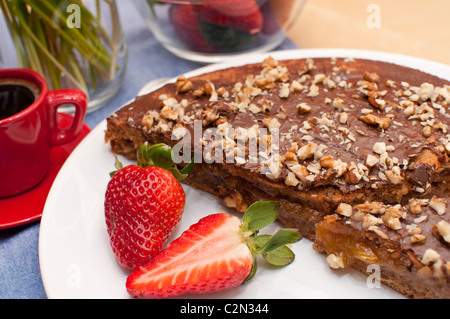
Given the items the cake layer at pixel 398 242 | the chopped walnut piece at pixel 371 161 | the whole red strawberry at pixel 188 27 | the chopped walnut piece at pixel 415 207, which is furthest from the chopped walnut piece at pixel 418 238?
the whole red strawberry at pixel 188 27

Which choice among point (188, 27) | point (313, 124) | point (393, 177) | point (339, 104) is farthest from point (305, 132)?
point (188, 27)

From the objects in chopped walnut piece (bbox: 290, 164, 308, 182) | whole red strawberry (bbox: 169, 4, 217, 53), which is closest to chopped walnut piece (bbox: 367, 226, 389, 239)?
chopped walnut piece (bbox: 290, 164, 308, 182)

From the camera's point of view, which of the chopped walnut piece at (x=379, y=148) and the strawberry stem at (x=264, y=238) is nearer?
the strawberry stem at (x=264, y=238)

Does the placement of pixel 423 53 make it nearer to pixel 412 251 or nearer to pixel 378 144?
pixel 378 144

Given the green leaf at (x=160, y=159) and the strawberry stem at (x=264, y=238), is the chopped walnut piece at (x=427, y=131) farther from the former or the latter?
the green leaf at (x=160, y=159)

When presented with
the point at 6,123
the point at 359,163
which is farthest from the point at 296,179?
the point at 6,123

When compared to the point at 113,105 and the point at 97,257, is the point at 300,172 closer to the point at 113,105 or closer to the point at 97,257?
the point at 97,257

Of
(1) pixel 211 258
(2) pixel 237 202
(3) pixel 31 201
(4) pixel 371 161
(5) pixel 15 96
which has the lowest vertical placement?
(3) pixel 31 201

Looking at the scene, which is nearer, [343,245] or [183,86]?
[343,245]
